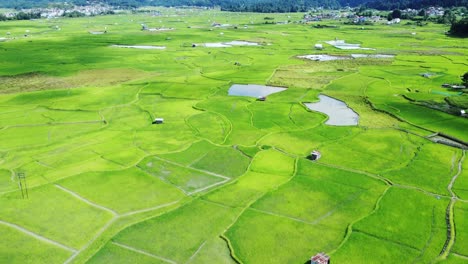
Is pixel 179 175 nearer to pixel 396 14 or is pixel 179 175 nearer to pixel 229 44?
pixel 229 44

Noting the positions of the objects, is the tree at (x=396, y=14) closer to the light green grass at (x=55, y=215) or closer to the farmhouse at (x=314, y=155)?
the farmhouse at (x=314, y=155)

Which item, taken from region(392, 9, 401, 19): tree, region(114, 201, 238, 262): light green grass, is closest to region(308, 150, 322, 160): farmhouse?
region(114, 201, 238, 262): light green grass

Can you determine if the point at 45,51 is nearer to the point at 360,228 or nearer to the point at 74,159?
the point at 74,159

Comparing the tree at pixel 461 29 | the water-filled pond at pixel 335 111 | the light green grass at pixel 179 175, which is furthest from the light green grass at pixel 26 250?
the tree at pixel 461 29

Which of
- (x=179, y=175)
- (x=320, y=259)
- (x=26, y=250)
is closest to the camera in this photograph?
(x=320, y=259)

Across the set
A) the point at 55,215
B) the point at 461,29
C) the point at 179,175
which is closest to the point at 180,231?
the point at 179,175

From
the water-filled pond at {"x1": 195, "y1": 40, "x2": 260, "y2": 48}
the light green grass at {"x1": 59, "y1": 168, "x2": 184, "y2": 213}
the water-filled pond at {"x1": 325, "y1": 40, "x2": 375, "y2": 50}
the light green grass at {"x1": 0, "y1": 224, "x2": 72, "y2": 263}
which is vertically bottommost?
the light green grass at {"x1": 0, "y1": 224, "x2": 72, "y2": 263}

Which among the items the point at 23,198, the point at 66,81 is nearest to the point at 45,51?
the point at 66,81

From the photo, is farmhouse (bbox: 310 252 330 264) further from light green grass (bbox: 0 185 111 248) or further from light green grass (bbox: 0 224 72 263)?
light green grass (bbox: 0 224 72 263)
